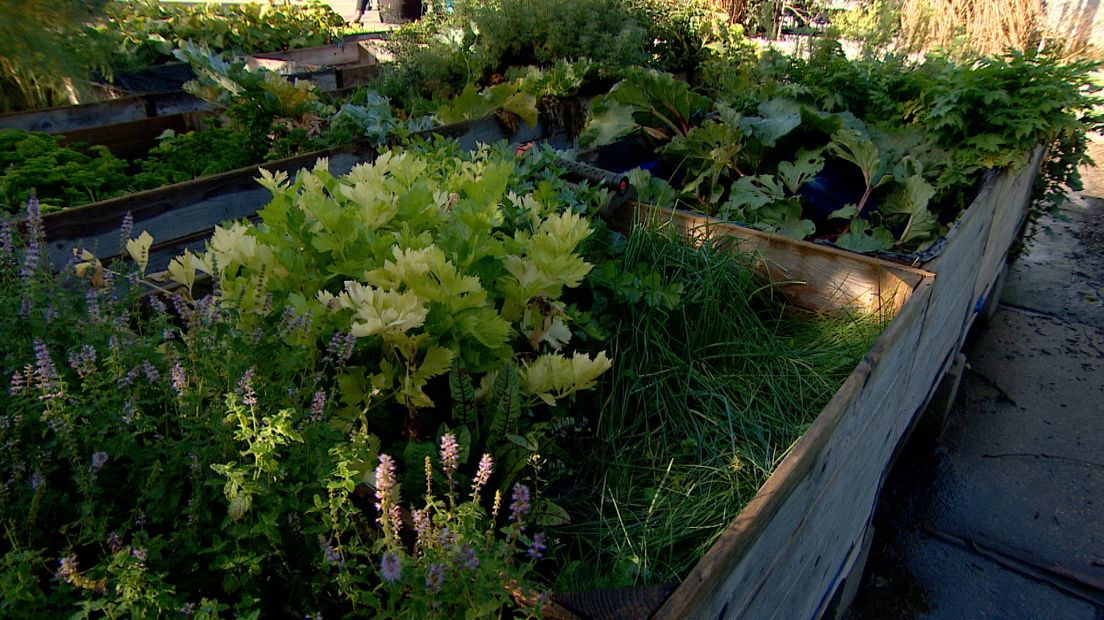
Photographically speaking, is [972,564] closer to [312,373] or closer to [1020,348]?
[1020,348]

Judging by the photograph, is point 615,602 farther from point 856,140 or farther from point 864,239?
point 856,140

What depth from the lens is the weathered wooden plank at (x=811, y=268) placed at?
257cm

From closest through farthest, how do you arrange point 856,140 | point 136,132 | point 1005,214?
1. point 856,140
2. point 136,132
3. point 1005,214

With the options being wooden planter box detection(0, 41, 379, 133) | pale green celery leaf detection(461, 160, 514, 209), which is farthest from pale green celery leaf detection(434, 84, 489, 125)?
pale green celery leaf detection(461, 160, 514, 209)

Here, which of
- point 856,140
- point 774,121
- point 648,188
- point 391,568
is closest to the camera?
point 391,568

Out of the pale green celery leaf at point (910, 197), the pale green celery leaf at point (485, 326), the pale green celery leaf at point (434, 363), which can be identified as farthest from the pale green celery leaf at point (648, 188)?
the pale green celery leaf at point (434, 363)

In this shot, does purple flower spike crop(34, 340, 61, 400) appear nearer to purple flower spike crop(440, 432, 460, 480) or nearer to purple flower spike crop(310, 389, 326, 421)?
purple flower spike crop(310, 389, 326, 421)

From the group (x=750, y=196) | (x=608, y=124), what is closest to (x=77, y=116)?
(x=608, y=124)

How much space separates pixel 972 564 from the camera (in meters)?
3.20

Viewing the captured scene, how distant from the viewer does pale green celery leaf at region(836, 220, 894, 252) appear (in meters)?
2.87

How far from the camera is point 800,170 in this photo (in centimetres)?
326

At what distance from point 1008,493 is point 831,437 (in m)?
2.43

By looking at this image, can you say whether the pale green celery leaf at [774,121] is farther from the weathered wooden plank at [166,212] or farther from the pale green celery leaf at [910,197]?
the weathered wooden plank at [166,212]

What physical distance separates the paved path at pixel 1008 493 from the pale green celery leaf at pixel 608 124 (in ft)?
7.04
